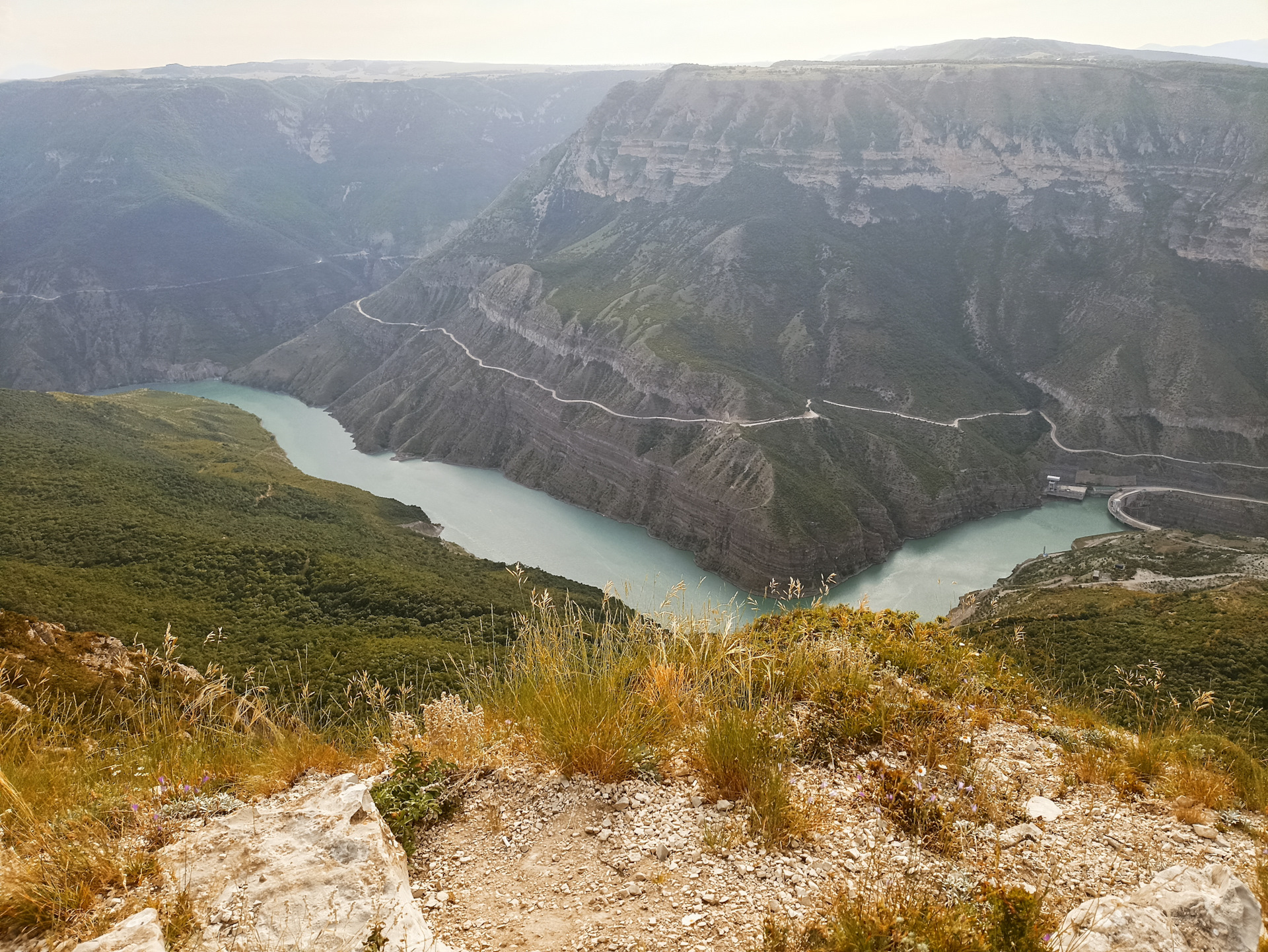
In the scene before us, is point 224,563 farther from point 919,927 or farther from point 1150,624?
point 1150,624

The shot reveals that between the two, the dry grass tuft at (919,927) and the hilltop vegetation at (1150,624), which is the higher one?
the dry grass tuft at (919,927)

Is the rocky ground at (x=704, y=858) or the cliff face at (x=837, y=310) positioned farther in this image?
the cliff face at (x=837, y=310)

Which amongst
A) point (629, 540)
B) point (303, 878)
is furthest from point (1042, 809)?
point (629, 540)

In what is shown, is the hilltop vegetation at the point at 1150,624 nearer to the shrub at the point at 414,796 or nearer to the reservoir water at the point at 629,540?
the reservoir water at the point at 629,540

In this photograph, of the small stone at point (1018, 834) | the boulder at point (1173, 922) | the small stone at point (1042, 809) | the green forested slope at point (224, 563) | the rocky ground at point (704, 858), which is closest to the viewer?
the boulder at point (1173, 922)

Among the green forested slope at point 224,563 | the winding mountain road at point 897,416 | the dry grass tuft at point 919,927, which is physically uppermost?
the dry grass tuft at point 919,927

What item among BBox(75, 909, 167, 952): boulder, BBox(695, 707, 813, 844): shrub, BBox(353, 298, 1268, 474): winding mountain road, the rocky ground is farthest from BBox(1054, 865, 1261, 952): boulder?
BBox(353, 298, 1268, 474): winding mountain road

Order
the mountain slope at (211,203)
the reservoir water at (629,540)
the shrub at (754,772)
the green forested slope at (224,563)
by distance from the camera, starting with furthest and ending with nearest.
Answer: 1. the mountain slope at (211,203)
2. the reservoir water at (629,540)
3. the green forested slope at (224,563)
4. the shrub at (754,772)

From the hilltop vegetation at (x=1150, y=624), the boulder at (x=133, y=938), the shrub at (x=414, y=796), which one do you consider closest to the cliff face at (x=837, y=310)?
the hilltop vegetation at (x=1150, y=624)
